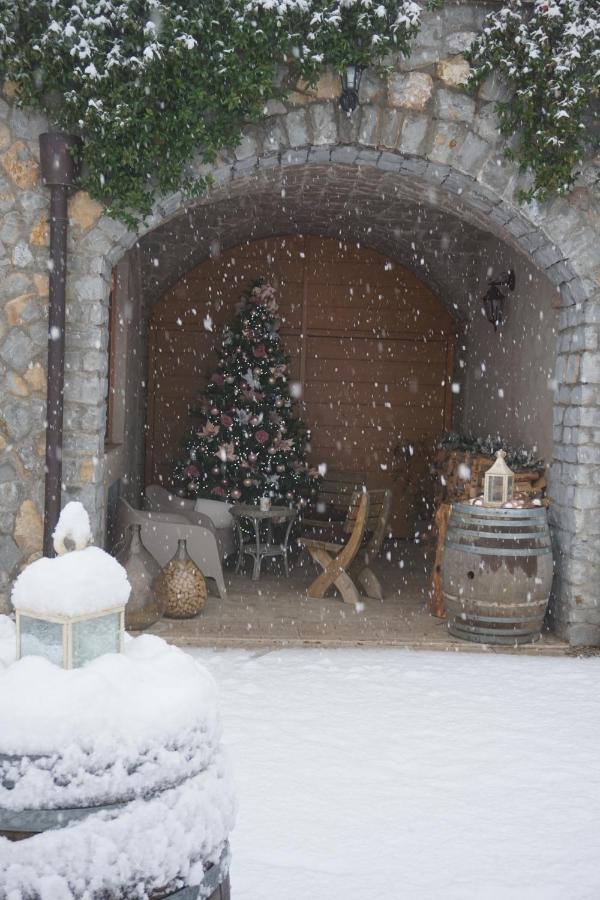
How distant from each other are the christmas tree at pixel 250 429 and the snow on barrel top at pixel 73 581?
592cm

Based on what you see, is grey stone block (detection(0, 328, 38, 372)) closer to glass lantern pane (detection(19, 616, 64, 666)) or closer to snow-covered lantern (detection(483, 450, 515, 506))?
snow-covered lantern (detection(483, 450, 515, 506))

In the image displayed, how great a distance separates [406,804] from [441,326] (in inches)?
262

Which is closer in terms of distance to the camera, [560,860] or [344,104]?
[560,860]

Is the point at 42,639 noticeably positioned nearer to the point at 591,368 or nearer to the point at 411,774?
the point at 411,774

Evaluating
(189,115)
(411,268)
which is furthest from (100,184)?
(411,268)

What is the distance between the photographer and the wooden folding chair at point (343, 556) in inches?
237

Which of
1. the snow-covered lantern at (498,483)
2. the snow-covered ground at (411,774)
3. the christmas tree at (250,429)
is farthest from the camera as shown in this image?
the christmas tree at (250,429)

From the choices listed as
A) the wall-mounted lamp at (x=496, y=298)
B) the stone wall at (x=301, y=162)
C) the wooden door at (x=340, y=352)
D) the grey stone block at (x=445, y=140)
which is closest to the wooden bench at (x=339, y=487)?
the wooden door at (x=340, y=352)

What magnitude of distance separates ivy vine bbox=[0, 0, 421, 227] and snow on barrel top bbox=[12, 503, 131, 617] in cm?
341

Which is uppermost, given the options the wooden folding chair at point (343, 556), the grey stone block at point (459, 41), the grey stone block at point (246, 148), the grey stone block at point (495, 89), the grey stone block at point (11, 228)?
the grey stone block at point (459, 41)

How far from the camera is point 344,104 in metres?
4.97

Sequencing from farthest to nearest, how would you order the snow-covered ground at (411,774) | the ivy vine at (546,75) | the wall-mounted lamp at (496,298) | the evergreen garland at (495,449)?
the wall-mounted lamp at (496,298)
the evergreen garland at (495,449)
the ivy vine at (546,75)
the snow-covered ground at (411,774)

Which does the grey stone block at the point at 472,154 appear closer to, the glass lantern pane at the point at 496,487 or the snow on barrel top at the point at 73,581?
the glass lantern pane at the point at 496,487

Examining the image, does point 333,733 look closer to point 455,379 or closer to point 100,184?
point 100,184
